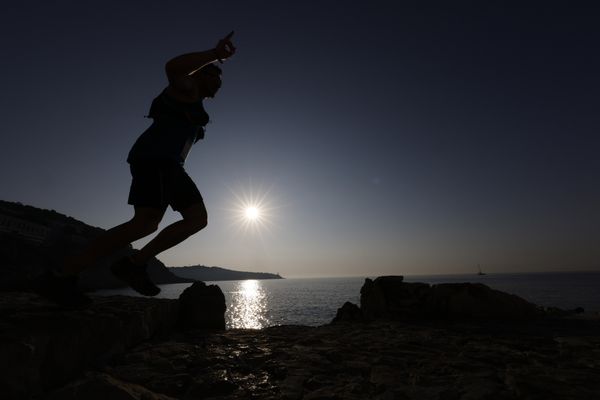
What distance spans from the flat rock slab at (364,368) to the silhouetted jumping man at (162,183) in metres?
0.86

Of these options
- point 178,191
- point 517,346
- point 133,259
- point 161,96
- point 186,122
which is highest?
point 161,96

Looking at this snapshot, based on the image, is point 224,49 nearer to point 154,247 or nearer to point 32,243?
point 154,247

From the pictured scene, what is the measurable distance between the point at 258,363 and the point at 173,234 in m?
1.61

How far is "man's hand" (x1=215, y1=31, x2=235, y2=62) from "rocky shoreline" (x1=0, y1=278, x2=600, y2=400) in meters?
2.44

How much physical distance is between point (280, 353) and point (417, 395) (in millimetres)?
1782

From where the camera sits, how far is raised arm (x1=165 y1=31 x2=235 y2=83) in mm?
2664

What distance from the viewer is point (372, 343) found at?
167 inches

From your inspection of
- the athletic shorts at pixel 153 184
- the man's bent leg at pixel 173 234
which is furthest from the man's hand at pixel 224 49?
the man's bent leg at pixel 173 234

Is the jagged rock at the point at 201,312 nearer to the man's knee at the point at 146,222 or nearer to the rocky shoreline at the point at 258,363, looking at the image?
the rocky shoreline at the point at 258,363

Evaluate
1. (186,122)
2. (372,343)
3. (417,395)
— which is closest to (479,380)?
(417,395)

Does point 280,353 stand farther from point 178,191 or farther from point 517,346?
point 517,346

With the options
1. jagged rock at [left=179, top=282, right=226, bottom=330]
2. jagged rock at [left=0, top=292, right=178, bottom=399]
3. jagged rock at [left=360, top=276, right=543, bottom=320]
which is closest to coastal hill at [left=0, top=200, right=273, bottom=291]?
jagged rock at [left=360, top=276, right=543, bottom=320]

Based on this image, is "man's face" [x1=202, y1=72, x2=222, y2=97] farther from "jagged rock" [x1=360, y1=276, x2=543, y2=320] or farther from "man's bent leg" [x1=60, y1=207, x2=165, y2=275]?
"jagged rock" [x1=360, y1=276, x2=543, y2=320]

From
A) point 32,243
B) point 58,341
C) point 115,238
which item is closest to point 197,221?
point 115,238
